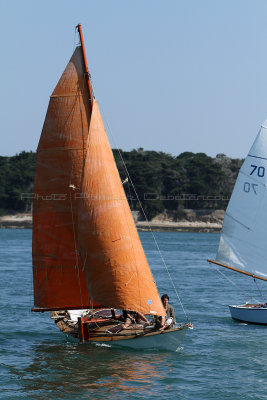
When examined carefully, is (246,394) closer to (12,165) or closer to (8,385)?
(8,385)

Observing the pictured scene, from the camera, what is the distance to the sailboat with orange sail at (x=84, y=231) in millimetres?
23656

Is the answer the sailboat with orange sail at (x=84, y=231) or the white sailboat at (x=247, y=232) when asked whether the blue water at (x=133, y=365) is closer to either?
the sailboat with orange sail at (x=84, y=231)

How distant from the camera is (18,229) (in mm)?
176125

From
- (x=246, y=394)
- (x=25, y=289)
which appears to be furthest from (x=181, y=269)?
(x=246, y=394)

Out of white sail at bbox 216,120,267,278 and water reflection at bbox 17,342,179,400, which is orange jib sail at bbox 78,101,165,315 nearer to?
water reflection at bbox 17,342,179,400

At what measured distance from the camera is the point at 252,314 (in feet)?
105

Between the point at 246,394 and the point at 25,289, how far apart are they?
26.6m

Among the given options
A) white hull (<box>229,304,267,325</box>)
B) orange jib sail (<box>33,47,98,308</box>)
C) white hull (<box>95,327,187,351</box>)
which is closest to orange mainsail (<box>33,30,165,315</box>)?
orange jib sail (<box>33,47,98,308</box>)

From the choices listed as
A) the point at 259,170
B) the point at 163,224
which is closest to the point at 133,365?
the point at 259,170

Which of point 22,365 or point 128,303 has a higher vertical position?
point 128,303

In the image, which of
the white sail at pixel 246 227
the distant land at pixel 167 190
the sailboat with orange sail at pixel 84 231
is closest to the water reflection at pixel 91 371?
the sailboat with orange sail at pixel 84 231

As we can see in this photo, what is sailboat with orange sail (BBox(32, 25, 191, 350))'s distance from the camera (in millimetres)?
23656

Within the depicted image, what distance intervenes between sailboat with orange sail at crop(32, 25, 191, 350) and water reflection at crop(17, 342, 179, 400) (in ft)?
1.84

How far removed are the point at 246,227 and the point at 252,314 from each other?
12.1ft
